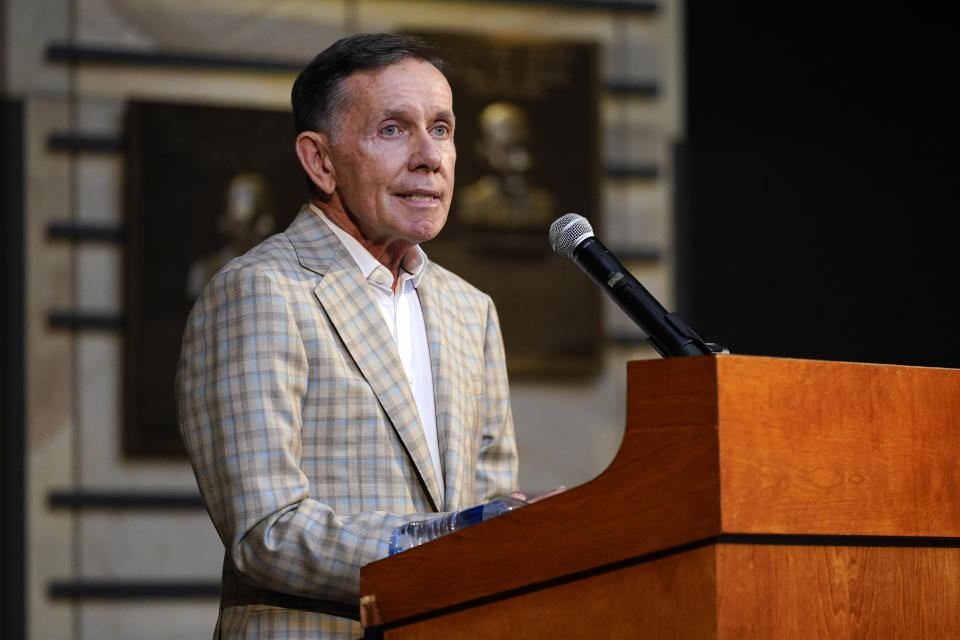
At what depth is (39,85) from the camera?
4871 millimetres

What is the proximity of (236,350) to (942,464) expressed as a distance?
3.20 ft

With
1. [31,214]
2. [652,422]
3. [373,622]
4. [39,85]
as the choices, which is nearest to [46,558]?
[31,214]

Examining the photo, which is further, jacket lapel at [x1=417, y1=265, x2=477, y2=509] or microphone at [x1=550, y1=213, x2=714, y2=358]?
jacket lapel at [x1=417, y1=265, x2=477, y2=509]

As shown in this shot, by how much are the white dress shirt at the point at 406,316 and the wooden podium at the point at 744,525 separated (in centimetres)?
59

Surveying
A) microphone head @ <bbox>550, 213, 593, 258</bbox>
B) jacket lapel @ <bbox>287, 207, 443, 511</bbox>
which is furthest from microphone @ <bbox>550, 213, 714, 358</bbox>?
jacket lapel @ <bbox>287, 207, 443, 511</bbox>

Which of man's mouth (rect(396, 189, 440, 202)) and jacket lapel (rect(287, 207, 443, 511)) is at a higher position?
man's mouth (rect(396, 189, 440, 202))

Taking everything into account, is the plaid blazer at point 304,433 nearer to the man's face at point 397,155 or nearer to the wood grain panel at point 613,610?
the man's face at point 397,155

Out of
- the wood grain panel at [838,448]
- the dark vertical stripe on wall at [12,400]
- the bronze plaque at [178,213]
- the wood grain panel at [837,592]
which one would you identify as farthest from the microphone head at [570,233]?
the dark vertical stripe on wall at [12,400]

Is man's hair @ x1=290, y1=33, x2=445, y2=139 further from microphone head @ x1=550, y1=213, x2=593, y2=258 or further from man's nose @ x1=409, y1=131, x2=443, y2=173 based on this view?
microphone head @ x1=550, y1=213, x2=593, y2=258

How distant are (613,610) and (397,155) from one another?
0.96 meters

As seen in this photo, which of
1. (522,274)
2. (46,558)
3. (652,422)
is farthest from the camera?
(522,274)

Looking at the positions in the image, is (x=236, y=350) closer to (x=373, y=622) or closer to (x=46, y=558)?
(x=373, y=622)

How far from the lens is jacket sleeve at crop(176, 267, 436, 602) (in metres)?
→ 1.88

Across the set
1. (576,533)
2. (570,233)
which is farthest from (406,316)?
(576,533)
